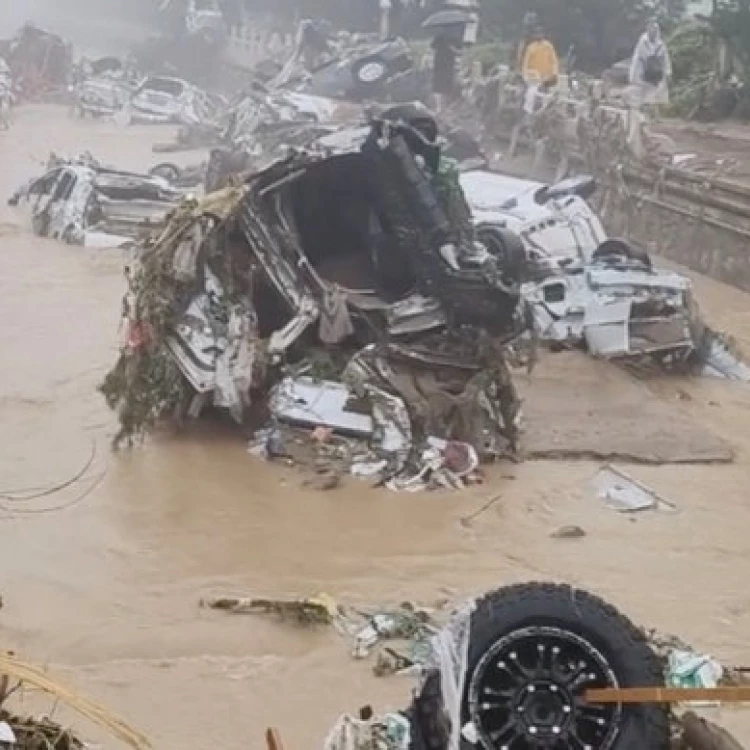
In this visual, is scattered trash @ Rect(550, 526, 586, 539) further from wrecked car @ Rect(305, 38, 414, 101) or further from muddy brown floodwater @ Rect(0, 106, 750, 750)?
wrecked car @ Rect(305, 38, 414, 101)

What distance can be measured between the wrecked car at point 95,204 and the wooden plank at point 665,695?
17448mm

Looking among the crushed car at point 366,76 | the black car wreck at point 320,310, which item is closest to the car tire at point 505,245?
the black car wreck at point 320,310

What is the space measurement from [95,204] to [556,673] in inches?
732

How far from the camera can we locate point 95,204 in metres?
23.1

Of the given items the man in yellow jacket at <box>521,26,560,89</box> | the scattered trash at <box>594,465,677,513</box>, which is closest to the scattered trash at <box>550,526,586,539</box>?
the scattered trash at <box>594,465,677,513</box>

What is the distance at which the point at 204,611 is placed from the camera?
9109mm

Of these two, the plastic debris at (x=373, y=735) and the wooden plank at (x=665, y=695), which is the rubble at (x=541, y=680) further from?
the plastic debris at (x=373, y=735)

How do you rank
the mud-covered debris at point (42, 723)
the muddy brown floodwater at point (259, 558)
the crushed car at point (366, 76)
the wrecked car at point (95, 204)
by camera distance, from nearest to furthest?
1. the mud-covered debris at point (42, 723)
2. the muddy brown floodwater at point (259, 558)
3. the wrecked car at point (95, 204)
4. the crushed car at point (366, 76)

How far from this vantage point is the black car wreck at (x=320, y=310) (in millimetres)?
11953

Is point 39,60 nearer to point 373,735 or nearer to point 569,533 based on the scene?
point 569,533

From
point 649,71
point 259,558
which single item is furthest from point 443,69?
point 259,558

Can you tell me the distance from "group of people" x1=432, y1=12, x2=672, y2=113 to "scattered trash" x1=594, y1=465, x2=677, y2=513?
13.2m

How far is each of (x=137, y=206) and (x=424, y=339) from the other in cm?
1180

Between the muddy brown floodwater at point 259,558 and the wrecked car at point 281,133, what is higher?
the wrecked car at point 281,133
